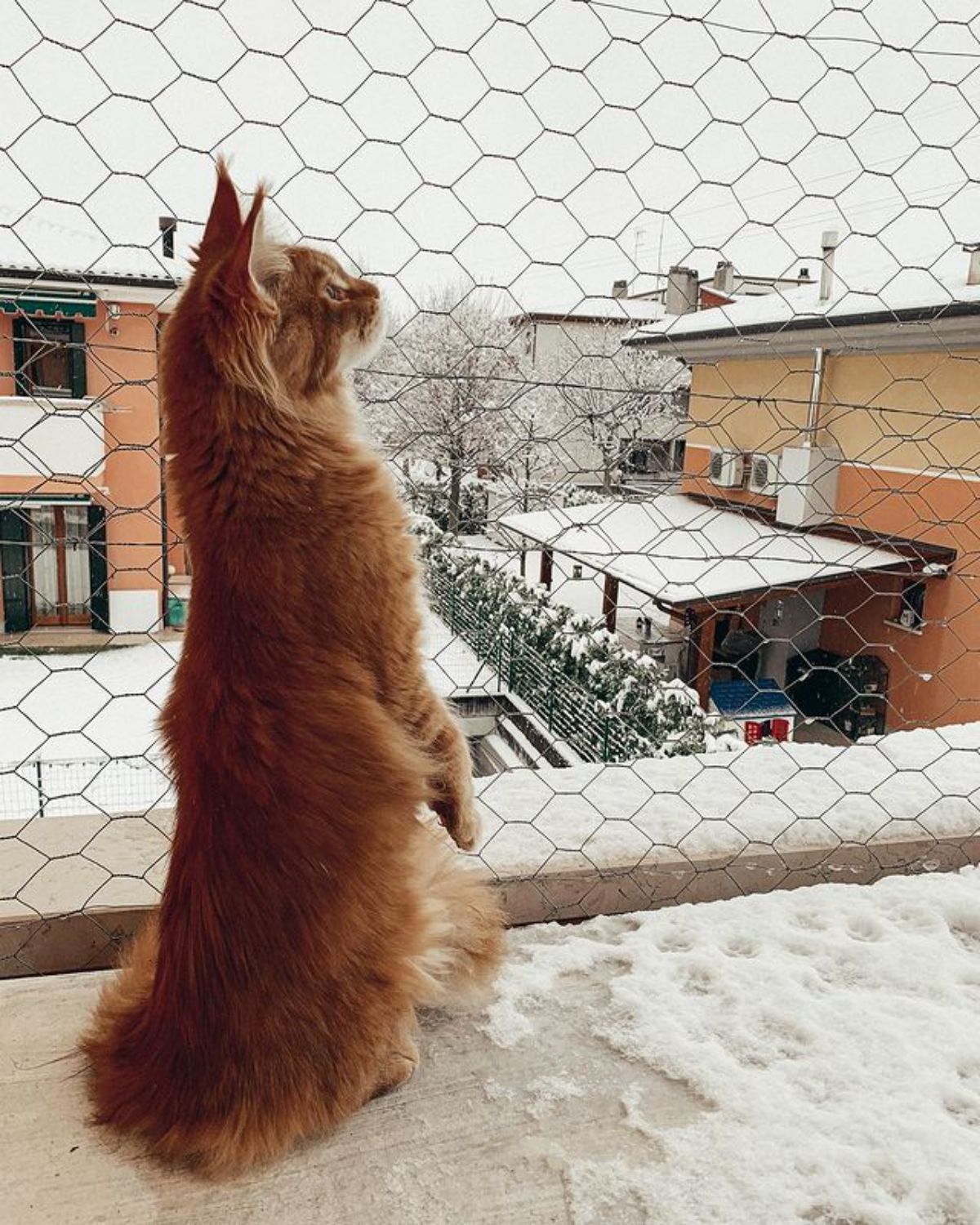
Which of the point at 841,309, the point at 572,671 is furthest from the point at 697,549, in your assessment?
the point at 841,309

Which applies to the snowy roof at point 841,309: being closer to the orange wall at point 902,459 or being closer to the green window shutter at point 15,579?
the orange wall at point 902,459

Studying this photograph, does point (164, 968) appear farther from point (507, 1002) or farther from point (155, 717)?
point (507, 1002)

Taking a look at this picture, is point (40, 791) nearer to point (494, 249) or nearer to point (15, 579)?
point (15, 579)

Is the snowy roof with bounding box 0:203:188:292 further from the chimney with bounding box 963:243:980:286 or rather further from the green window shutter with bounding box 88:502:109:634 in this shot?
the chimney with bounding box 963:243:980:286

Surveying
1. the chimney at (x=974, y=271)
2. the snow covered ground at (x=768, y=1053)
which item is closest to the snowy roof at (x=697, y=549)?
the chimney at (x=974, y=271)

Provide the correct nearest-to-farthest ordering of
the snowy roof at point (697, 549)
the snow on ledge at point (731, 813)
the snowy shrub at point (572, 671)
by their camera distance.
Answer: the snow on ledge at point (731, 813) → the snowy roof at point (697, 549) → the snowy shrub at point (572, 671)

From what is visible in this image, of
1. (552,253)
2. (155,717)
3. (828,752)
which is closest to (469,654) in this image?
(828,752)

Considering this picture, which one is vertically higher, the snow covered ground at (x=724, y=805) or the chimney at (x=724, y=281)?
the chimney at (x=724, y=281)
